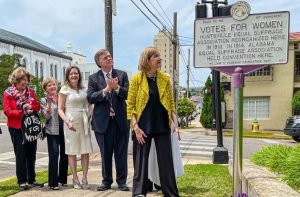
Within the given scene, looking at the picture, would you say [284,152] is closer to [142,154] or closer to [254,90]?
[142,154]

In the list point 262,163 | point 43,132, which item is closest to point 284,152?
point 262,163

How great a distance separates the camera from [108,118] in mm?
4898

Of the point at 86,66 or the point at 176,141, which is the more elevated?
the point at 86,66

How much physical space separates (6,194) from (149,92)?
7.83ft

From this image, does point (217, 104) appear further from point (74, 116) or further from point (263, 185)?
point (263, 185)

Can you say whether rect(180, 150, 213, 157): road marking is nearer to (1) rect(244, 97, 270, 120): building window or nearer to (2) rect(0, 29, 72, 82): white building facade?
(1) rect(244, 97, 270, 120): building window

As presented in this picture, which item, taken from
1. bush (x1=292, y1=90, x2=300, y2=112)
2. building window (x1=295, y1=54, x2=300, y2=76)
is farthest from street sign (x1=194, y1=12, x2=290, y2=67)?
building window (x1=295, y1=54, x2=300, y2=76)

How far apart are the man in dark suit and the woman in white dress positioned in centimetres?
21

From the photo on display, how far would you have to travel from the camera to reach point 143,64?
165 inches

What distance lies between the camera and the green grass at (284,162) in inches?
158

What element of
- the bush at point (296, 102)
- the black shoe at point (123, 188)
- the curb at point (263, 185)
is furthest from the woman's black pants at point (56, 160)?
the bush at point (296, 102)

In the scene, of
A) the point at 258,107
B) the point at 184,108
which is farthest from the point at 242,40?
the point at 184,108

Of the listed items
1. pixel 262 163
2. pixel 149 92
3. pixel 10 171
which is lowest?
pixel 10 171

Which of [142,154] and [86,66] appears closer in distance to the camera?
[142,154]
